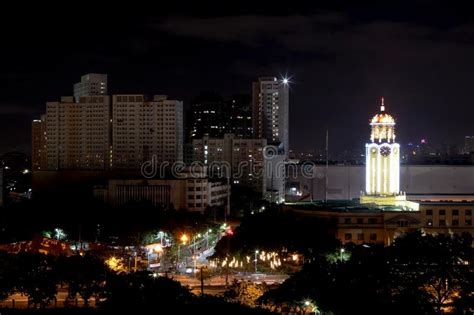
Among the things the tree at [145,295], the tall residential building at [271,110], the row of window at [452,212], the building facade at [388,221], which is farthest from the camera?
the tall residential building at [271,110]

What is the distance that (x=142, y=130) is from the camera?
38219mm

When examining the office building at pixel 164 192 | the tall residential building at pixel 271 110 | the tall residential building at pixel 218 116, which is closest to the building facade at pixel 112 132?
the tall residential building at pixel 271 110

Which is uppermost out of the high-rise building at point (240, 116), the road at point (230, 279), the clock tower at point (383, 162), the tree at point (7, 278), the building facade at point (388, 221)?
the high-rise building at point (240, 116)

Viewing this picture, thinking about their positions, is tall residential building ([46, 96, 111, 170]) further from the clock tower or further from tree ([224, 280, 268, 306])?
tree ([224, 280, 268, 306])

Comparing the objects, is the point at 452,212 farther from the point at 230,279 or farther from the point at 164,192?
the point at 164,192

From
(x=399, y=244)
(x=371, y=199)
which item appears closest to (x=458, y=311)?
(x=399, y=244)

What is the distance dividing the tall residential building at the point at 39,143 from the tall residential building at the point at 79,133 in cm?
130

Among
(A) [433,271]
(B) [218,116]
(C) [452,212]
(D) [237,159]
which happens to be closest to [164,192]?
(D) [237,159]

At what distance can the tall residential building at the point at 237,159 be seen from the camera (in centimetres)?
3834

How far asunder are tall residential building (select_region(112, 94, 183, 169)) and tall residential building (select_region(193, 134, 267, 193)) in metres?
1.75

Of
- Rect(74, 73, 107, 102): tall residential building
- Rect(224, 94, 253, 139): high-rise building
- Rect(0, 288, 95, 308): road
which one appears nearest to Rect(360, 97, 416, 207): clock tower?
Rect(0, 288, 95, 308): road

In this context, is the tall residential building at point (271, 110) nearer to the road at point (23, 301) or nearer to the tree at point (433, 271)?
the road at point (23, 301)

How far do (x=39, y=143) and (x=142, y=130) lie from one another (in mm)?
6925

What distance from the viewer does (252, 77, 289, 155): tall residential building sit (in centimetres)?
4341
